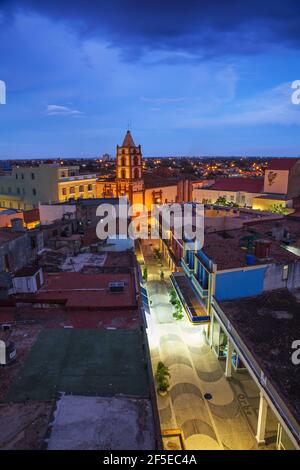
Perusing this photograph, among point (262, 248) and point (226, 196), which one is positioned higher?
point (262, 248)

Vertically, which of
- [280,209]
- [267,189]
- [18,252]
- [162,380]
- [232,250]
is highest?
[267,189]

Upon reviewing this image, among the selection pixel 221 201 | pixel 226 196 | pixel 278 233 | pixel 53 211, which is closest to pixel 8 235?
pixel 53 211

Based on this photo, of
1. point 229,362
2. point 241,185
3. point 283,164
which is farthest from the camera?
point 241,185

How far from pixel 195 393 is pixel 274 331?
17.6ft

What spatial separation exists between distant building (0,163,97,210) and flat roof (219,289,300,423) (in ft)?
→ 133

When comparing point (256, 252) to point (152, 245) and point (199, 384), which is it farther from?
point (152, 245)

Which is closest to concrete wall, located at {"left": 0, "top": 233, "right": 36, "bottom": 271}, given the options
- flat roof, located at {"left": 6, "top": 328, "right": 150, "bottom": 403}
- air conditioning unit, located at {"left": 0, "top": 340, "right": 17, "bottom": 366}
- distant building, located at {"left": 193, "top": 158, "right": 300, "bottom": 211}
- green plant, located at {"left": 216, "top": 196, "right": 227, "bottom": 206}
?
flat roof, located at {"left": 6, "top": 328, "right": 150, "bottom": 403}

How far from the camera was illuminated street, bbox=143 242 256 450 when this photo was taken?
1494cm

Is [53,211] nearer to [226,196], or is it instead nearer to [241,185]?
[226,196]

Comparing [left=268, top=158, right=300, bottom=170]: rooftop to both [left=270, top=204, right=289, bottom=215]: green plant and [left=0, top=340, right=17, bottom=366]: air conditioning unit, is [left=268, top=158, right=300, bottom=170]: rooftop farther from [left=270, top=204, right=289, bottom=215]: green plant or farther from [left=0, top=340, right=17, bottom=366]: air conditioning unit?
[left=0, top=340, right=17, bottom=366]: air conditioning unit

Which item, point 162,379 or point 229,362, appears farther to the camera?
point 229,362

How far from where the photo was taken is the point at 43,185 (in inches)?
2117

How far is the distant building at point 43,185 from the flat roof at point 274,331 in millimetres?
40402

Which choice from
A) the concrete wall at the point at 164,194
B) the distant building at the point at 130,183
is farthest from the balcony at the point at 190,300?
the concrete wall at the point at 164,194
